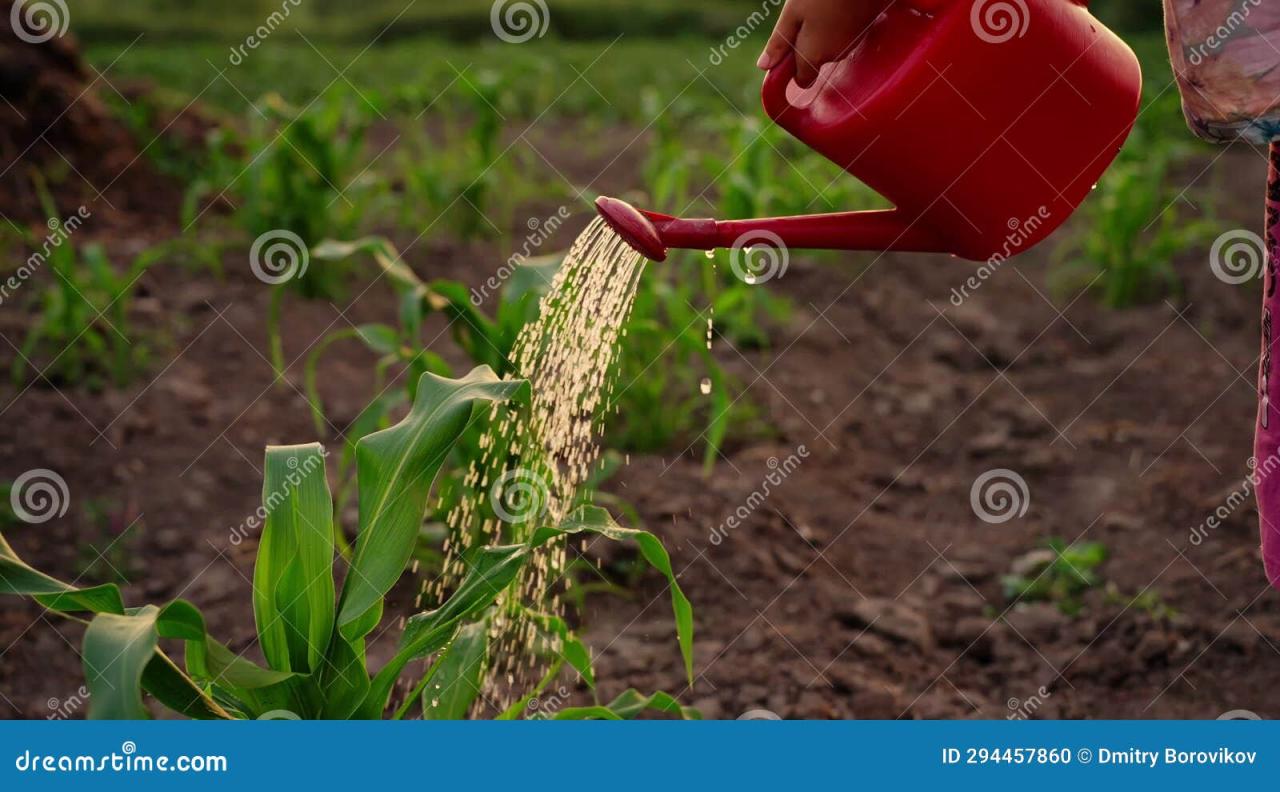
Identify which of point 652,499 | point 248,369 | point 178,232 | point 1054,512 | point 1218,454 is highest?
point 1218,454

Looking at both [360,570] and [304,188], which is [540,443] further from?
[304,188]

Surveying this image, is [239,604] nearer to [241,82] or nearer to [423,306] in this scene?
[423,306]

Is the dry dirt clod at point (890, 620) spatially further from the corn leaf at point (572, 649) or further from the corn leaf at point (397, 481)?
the corn leaf at point (397, 481)

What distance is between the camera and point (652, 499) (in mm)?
Result: 2633

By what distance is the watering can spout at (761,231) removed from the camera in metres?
1.40

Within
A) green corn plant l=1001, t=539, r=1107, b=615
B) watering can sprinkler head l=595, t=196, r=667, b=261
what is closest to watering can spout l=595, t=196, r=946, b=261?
watering can sprinkler head l=595, t=196, r=667, b=261

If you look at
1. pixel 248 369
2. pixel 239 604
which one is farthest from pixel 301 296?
pixel 239 604

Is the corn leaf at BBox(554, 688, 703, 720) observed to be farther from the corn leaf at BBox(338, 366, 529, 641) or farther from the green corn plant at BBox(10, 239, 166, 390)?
the green corn plant at BBox(10, 239, 166, 390)

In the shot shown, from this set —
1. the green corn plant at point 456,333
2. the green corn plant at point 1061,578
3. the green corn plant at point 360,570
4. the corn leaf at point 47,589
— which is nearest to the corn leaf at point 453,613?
the green corn plant at point 360,570

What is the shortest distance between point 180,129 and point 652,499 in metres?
2.81

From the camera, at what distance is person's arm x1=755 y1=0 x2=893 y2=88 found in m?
1.37

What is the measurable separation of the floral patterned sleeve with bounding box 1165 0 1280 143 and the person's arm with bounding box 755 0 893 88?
28 centimetres

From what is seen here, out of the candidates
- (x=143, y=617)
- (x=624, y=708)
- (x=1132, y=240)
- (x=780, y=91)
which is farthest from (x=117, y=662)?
(x=1132, y=240)

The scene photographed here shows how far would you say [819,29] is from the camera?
1.38 meters
